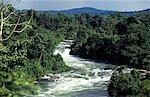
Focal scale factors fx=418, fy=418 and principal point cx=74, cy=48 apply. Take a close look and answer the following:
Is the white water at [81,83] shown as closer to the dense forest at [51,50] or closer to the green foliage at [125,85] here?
the green foliage at [125,85]

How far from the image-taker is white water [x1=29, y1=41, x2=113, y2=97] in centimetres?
2423

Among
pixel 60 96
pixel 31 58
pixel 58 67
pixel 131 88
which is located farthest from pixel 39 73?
pixel 131 88

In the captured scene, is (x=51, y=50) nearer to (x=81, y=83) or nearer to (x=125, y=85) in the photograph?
(x=81, y=83)

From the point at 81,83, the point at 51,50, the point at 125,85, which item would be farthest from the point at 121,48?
the point at 125,85

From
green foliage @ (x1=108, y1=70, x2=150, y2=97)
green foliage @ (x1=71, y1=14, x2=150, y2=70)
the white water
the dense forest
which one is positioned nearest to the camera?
the dense forest

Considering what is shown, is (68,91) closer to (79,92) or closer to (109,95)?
(79,92)

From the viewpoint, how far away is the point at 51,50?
131 ft

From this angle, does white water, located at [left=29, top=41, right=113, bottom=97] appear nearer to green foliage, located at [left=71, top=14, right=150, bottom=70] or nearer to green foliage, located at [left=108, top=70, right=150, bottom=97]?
green foliage, located at [left=108, top=70, right=150, bottom=97]

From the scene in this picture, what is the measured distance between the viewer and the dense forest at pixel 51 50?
11.7 feet

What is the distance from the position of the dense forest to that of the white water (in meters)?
1.25

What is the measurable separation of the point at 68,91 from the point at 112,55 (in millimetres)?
16172

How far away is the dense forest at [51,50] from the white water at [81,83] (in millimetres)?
1245

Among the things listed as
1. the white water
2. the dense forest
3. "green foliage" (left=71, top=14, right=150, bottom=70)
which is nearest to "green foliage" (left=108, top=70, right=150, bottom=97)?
the dense forest

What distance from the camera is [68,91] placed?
25047 mm
